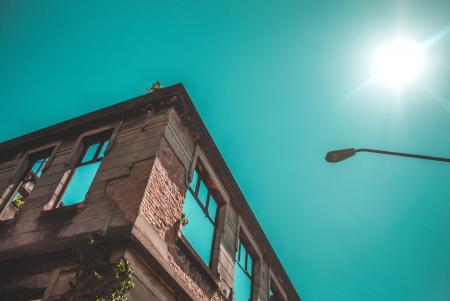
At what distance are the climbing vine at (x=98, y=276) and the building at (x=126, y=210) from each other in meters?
0.02

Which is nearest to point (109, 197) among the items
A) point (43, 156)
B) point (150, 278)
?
point (150, 278)

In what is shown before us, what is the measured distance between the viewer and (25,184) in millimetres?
9266

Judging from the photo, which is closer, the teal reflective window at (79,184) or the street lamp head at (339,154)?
the street lamp head at (339,154)

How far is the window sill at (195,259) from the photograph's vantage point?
6805 millimetres

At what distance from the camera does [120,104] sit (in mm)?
8570

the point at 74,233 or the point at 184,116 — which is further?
the point at 184,116

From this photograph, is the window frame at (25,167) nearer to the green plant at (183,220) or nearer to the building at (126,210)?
the building at (126,210)

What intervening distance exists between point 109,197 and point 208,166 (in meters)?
3.28

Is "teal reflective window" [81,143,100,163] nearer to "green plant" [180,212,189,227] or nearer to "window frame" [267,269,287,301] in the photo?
"green plant" [180,212,189,227]

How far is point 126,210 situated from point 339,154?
4.02m

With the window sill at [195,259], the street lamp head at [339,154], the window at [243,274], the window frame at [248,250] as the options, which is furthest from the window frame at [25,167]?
the street lamp head at [339,154]

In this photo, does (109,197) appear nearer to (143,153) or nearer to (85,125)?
(143,153)

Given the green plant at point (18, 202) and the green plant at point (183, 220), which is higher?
the green plant at point (18, 202)

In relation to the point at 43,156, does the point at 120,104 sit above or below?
above
